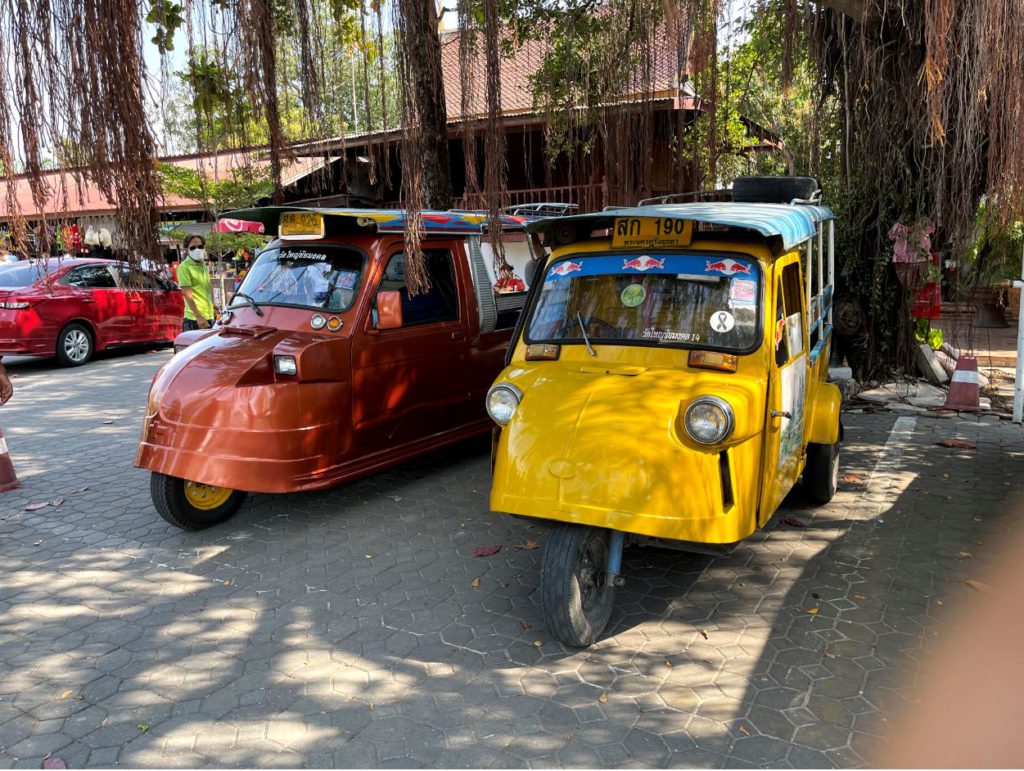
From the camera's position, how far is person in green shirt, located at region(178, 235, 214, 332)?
9.95m

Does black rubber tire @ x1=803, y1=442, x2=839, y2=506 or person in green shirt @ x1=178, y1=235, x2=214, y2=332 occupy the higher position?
person in green shirt @ x1=178, y1=235, x2=214, y2=332

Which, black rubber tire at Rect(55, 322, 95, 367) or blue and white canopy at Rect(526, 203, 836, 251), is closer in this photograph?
blue and white canopy at Rect(526, 203, 836, 251)

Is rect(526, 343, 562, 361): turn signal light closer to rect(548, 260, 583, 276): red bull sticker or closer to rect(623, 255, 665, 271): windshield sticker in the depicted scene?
rect(548, 260, 583, 276): red bull sticker

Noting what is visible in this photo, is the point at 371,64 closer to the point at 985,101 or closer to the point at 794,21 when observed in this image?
the point at 794,21

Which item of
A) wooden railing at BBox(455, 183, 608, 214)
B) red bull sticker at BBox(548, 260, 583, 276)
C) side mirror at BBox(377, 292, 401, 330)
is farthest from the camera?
wooden railing at BBox(455, 183, 608, 214)

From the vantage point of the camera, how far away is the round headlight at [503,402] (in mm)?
4031

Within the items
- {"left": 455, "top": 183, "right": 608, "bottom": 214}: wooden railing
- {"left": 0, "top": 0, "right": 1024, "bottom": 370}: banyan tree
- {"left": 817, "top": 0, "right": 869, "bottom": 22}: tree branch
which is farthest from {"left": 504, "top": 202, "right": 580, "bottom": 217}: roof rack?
{"left": 817, "top": 0, "right": 869, "bottom": 22}: tree branch

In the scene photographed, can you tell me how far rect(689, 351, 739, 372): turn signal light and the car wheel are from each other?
37.9 ft

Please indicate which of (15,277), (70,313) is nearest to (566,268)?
(70,313)

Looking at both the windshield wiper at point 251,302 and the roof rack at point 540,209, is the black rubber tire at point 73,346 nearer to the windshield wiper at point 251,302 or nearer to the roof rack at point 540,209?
the windshield wiper at point 251,302

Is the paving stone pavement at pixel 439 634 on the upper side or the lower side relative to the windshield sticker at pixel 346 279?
lower

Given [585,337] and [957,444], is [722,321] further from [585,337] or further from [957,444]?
[957,444]

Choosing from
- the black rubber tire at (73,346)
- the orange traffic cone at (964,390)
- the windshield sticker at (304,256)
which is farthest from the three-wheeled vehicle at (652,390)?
the black rubber tire at (73,346)

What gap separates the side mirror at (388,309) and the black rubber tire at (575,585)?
8.42 ft
